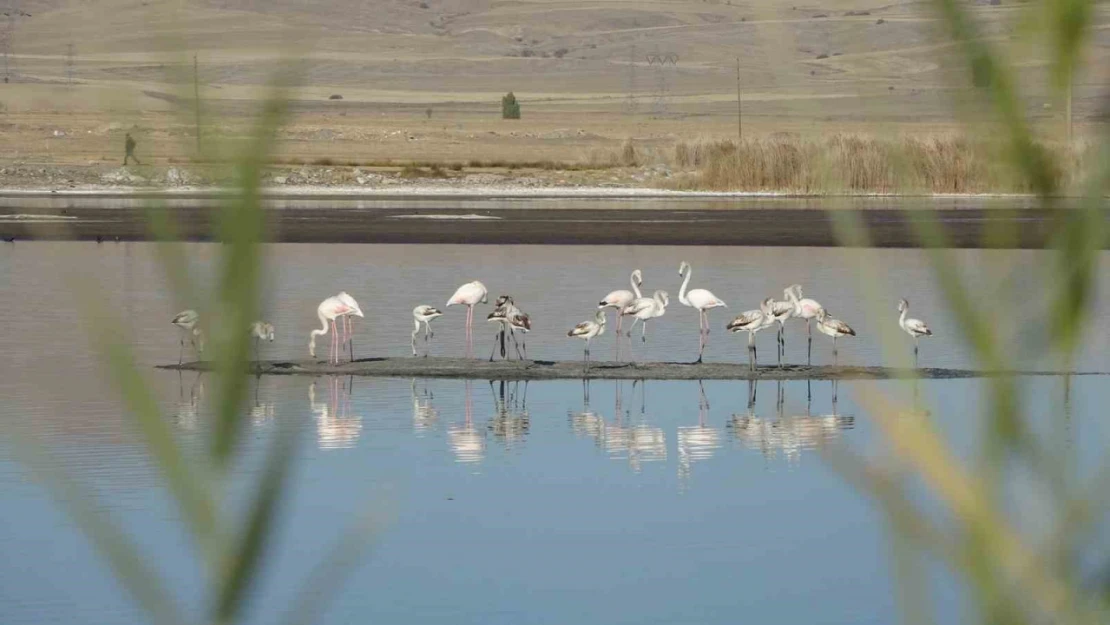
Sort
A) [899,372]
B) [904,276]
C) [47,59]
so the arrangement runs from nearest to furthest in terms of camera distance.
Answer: [899,372] → [904,276] → [47,59]

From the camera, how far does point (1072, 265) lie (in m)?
1.50

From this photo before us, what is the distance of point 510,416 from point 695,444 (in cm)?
212

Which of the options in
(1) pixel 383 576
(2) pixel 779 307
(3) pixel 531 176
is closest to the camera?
(1) pixel 383 576

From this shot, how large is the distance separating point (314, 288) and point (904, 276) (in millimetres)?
9648

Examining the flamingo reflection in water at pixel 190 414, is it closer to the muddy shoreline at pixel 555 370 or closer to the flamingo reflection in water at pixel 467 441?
the flamingo reflection in water at pixel 467 441

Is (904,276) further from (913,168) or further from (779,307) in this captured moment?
(913,168)

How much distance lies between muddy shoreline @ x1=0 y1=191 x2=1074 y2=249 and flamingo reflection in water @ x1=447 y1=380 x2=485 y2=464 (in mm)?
16095

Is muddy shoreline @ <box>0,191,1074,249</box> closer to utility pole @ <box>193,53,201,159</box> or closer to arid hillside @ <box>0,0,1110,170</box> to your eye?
arid hillside @ <box>0,0,1110,170</box>

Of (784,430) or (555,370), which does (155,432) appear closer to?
(784,430)

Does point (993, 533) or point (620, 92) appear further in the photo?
point (620, 92)

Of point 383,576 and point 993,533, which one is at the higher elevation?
point 993,533

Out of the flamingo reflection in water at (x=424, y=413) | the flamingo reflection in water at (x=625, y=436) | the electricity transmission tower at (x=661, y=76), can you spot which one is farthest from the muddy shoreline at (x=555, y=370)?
the electricity transmission tower at (x=661, y=76)

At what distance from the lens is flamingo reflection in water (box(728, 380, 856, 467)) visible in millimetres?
13875

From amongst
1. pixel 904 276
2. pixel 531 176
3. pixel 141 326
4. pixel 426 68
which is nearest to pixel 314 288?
pixel 141 326
